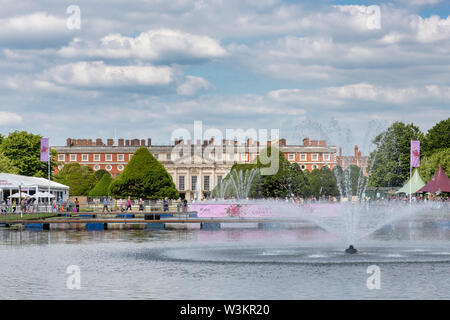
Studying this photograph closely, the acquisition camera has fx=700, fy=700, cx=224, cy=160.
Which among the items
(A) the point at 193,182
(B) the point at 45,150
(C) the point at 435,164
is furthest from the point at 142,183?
(A) the point at 193,182

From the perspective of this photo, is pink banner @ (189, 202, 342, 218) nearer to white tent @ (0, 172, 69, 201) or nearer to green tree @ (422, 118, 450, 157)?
white tent @ (0, 172, 69, 201)

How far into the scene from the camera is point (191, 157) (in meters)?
181

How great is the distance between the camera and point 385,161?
307 feet

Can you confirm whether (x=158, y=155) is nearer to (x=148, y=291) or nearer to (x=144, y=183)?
(x=144, y=183)

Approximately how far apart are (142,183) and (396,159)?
33.7m

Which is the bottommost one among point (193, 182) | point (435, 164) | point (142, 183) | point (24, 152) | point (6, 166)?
point (142, 183)

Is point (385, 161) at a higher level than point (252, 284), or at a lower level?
higher

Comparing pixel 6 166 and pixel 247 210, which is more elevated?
pixel 6 166

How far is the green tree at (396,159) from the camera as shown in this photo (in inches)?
3625

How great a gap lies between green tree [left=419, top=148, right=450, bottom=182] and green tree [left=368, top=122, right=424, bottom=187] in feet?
18.8

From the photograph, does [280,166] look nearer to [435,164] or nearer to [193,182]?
[435,164]
